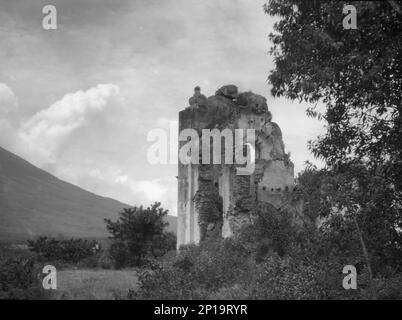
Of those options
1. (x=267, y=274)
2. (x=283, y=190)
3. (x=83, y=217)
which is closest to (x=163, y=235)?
(x=283, y=190)

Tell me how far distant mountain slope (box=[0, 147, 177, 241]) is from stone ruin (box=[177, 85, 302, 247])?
235 feet

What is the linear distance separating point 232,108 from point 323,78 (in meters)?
23.8

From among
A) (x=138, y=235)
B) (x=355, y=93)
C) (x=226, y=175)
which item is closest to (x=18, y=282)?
(x=355, y=93)

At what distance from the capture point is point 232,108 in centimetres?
3584

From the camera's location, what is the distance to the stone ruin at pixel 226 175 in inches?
1100

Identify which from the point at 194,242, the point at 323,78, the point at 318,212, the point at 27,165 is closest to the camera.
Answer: the point at 323,78

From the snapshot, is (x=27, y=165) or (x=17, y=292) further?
(x=27, y=165)

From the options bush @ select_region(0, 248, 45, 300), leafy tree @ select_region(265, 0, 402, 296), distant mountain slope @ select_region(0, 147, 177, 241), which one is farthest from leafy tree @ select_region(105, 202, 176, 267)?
distant mountain slope @ select_region(0, 147, 177, 241)

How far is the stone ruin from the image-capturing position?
2794cm

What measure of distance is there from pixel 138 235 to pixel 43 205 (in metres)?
115

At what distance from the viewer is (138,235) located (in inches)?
1235

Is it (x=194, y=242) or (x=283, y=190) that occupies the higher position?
(x=283, y=190)

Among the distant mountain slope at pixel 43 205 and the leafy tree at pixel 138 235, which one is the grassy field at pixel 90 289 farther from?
the distant mountain slope at pixel 43 205
